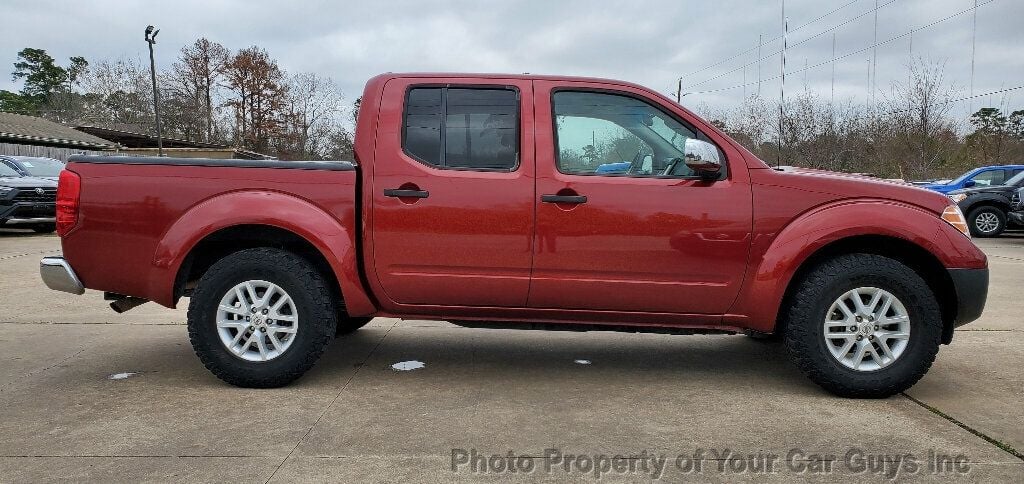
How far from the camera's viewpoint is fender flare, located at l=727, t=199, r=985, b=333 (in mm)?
3811

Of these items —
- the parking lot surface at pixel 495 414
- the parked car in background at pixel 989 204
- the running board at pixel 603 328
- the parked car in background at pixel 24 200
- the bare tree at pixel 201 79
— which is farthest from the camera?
the bare tree at pixel 201 79

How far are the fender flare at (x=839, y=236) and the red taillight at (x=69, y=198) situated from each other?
12.3 ft

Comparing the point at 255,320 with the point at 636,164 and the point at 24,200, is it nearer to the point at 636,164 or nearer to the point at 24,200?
the point at 636,164

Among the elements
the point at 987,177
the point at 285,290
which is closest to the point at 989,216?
the point at 987,177

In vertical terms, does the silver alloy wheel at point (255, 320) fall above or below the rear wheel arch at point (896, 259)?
below

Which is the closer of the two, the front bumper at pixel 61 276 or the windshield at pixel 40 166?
the front bumper at pixel 61 276

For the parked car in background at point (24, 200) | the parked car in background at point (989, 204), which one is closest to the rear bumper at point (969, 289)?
the parked car in background at point (989, 204)

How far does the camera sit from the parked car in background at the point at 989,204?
1491 centimetres

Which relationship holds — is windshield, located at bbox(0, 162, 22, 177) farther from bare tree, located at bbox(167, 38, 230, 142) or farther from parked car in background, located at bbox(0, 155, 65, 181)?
bare tree, located at bbox(167, 38, 230, 142)

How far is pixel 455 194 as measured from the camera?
395 cm

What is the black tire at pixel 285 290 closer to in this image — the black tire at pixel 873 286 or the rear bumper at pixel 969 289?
the black tire at pixel 873 286

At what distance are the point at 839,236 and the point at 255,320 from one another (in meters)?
3.20

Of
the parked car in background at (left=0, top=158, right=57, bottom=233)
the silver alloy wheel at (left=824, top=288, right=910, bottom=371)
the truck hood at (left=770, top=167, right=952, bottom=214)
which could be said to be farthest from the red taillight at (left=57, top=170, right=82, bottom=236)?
the parked car in background at (left=0, top=158, right=57, bottom=233)

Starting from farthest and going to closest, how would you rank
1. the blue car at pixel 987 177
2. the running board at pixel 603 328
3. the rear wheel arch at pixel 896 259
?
the blue car at pixel 987 177, the running board at pixel 603 328, the rear wheel arch at pixel 896 259
